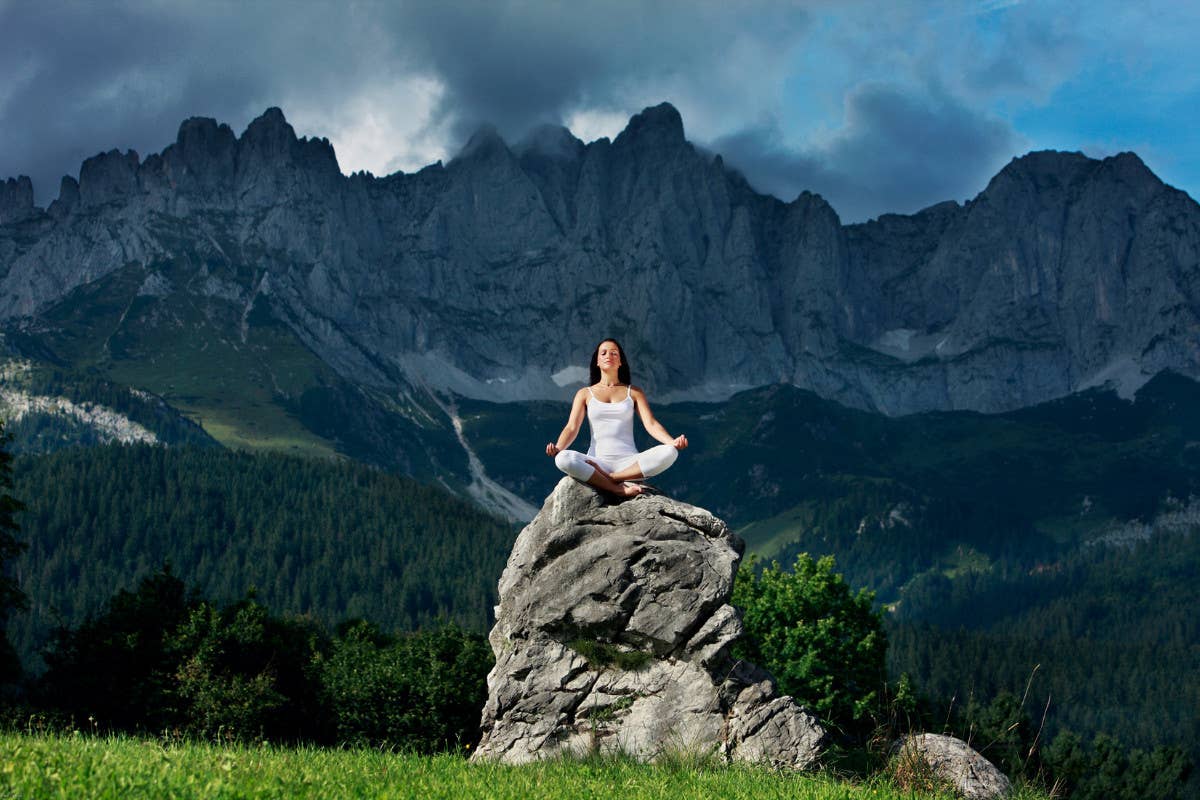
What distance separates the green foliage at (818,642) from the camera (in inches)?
2923

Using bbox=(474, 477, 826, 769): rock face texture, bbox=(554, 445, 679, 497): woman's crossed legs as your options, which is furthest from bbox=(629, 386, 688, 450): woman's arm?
bbox=(474, 477, 826, 769): rock face texture

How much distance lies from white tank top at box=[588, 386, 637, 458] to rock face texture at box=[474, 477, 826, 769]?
4.34 feet

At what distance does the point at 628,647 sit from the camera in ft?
96.5

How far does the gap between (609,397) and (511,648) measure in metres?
6.70

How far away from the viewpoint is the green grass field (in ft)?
50.3

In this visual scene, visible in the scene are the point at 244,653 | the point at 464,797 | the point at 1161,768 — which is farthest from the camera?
the point at 1161,768

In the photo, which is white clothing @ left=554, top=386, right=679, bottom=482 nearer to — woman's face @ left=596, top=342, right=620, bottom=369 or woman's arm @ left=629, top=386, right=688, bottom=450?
woman's arm @ left=629, top=386, right=688, bottom=450

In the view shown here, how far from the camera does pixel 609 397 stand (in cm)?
3022

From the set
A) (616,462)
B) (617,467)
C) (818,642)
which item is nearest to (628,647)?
(617,467)

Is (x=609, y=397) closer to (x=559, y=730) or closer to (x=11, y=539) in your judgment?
(x=559, y=730)

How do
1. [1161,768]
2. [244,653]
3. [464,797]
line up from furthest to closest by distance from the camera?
[1161,768] < [244,653] < [464,797]

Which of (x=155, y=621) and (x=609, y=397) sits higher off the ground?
(x=609, y=397)

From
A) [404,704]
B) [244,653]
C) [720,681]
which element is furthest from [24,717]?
[720,681]

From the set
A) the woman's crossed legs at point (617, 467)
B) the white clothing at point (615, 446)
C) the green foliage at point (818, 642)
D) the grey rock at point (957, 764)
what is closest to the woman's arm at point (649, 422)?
the white clothing at point (615, 446)
